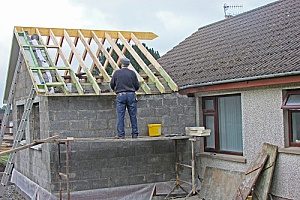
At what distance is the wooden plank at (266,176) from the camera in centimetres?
884

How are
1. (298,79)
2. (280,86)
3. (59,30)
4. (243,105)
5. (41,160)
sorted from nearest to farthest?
(298,79)
(280,86)
(243,105)
(41,160)
(59,30)

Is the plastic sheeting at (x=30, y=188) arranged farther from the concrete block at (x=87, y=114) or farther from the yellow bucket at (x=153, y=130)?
the yellow bucket at (x=153, y=130)

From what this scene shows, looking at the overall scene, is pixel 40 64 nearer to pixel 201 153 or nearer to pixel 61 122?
pixel 61 122

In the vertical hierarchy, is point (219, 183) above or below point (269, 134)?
below

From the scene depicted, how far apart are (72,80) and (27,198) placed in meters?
3.83

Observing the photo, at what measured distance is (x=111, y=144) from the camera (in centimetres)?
1050

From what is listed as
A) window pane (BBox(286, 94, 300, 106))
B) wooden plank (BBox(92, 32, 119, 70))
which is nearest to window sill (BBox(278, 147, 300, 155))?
window pane (BBox(286, 94, 300, 106))

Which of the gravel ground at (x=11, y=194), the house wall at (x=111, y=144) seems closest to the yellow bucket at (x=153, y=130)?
the house wall at (x=111, y=144)

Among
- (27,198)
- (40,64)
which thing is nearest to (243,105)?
(40,64)

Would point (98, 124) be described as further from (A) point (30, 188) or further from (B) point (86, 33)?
(B) point (86, 33)

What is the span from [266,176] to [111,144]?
3.59 m

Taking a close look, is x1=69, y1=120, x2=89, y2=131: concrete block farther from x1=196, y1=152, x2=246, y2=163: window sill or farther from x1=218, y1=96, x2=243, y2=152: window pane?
x1=218, y1=96, x2=243, y2=152: window pane

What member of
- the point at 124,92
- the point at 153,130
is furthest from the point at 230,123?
the point at 124,92

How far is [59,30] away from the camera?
12031 millimetres
